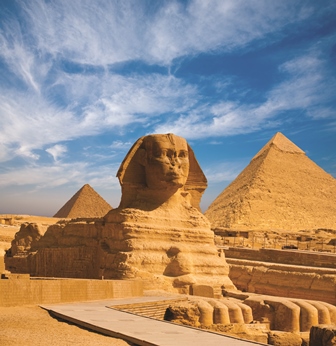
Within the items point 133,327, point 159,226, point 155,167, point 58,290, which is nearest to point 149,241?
point 159,226

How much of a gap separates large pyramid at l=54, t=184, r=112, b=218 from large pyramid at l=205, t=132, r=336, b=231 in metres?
52.7

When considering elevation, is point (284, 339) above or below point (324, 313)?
below

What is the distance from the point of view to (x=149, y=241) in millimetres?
11727

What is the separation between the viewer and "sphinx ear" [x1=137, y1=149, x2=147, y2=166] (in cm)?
1268

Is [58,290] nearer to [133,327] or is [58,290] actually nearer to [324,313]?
[133,327]

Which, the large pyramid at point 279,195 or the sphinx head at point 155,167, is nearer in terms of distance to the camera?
the sphinx head at point 155,167

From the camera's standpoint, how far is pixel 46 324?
21.1 ft

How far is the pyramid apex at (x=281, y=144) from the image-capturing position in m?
110

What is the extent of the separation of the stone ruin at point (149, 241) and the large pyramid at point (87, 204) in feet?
44.7

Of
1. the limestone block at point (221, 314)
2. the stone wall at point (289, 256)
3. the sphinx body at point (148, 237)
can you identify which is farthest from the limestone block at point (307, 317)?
the stone wall at point (289, 256)

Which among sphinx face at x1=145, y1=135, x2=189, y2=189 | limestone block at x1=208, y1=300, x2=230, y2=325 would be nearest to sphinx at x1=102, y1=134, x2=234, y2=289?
sphinx face at x1=145, y1=135, x2=189, y2=189

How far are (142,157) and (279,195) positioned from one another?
291 ft

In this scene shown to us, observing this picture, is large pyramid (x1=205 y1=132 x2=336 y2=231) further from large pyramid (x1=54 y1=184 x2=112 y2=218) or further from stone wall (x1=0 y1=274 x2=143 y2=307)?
stone wall (x1=0 y1=274 x2=143 y2=307)

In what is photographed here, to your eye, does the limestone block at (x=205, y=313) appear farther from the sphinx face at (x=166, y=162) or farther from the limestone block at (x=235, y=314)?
the sphinx face at (x=166, y=162)
